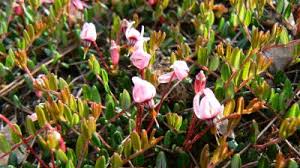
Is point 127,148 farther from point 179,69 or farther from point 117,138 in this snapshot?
point 179,69

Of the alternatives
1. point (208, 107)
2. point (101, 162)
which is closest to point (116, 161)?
point (101, 162)

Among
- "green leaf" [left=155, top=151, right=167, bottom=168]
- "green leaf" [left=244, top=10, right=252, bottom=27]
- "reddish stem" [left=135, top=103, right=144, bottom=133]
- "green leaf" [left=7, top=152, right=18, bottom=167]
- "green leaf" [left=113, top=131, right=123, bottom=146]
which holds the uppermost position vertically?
"green leaf" [left=244, top=10, right=252, bottom=27]

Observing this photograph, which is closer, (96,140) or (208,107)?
(208,107)

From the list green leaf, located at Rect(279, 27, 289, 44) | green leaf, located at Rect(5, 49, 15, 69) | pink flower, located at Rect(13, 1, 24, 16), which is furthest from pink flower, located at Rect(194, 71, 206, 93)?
pink flower, located at Rect(13, 1, 24, 16)

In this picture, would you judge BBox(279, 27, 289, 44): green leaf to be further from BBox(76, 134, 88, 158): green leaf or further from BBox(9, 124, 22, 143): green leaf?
BBox(9, 124, 22, 143): green leaf

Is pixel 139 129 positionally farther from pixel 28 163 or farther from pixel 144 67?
pixel 28 163

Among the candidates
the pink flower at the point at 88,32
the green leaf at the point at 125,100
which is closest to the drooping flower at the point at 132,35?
the pink flower at the point at 88,32

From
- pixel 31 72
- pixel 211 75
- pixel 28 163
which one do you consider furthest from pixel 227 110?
pixel 31 72

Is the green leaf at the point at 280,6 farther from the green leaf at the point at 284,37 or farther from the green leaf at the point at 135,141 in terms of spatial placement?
the green leaf at the point at 135,141
